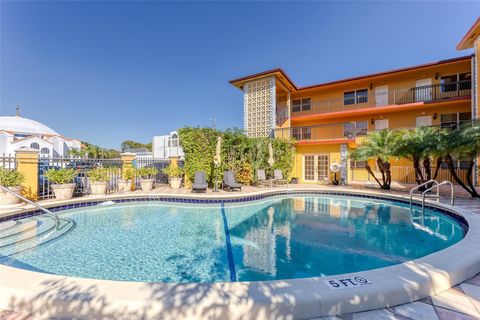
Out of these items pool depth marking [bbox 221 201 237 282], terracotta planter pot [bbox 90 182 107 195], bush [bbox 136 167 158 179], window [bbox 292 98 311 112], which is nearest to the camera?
pool depth marking [bbox 221 201 237 282]

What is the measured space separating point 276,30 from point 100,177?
14.8 meters

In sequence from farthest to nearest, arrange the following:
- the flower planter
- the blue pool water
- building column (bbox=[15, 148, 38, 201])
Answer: the flower planter, building column (bbox=[15, 148, 38, 201]), the blue pool water

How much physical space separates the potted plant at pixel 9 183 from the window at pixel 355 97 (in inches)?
886

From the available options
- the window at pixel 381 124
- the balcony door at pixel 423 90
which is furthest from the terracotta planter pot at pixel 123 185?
the balcony door at pixel 423 90

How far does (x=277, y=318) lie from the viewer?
6.62ft

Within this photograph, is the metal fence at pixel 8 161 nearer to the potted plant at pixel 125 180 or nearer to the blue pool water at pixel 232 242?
the blue pool water at pixel 232 242

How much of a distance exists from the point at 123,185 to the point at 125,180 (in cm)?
27

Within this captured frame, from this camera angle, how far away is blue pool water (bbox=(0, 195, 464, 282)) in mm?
3979

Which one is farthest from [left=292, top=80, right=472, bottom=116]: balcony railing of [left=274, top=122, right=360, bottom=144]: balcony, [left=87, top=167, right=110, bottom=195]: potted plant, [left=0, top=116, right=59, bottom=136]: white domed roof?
[left=0, top=116, right=59, bottom=136]: white domed roof

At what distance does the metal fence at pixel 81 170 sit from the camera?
28.9 feet

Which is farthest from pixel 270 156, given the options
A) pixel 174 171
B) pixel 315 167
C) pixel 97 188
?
pixel 97 188

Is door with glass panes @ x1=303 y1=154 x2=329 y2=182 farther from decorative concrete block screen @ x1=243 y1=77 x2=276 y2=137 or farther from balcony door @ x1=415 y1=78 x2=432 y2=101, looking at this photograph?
balcony door @ x1=415 y1=78 x2=432 y2=101

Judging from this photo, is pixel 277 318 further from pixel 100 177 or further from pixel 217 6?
pixel 217 6

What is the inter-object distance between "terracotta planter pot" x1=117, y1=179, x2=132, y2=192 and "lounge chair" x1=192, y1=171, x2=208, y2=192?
344 cm
